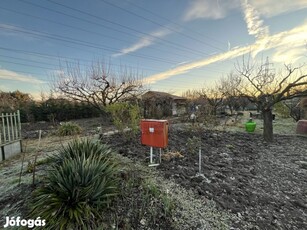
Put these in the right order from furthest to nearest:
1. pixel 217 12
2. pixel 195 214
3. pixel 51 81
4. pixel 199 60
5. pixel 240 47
→ pixel 199 60 < pixel 51 81 < pixel 240 47 < pixel 217 12 < pixel 195 214

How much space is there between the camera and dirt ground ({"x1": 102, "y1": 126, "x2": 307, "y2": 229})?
2787 mm

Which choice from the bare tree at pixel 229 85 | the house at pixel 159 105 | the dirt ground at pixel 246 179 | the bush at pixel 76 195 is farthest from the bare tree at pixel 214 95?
the bush at pixel 76 195

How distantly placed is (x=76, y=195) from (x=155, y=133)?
6.63 ft

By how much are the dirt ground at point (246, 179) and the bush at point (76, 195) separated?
142cm

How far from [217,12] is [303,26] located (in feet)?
12.9

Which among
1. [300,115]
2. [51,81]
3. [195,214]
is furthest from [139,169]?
[300,115]

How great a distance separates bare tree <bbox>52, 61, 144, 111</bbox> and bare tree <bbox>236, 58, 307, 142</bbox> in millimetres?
9372

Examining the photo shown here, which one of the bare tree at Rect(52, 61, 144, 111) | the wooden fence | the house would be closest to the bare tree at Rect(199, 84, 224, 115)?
the house

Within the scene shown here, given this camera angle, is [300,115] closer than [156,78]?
Yes

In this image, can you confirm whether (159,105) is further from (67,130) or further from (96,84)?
(67,130)

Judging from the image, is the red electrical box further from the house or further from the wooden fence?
the house

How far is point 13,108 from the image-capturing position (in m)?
14.7

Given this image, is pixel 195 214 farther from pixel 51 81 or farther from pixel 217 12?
pixel 51 81

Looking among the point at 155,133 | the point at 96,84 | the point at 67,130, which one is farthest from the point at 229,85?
the point at 155,133
